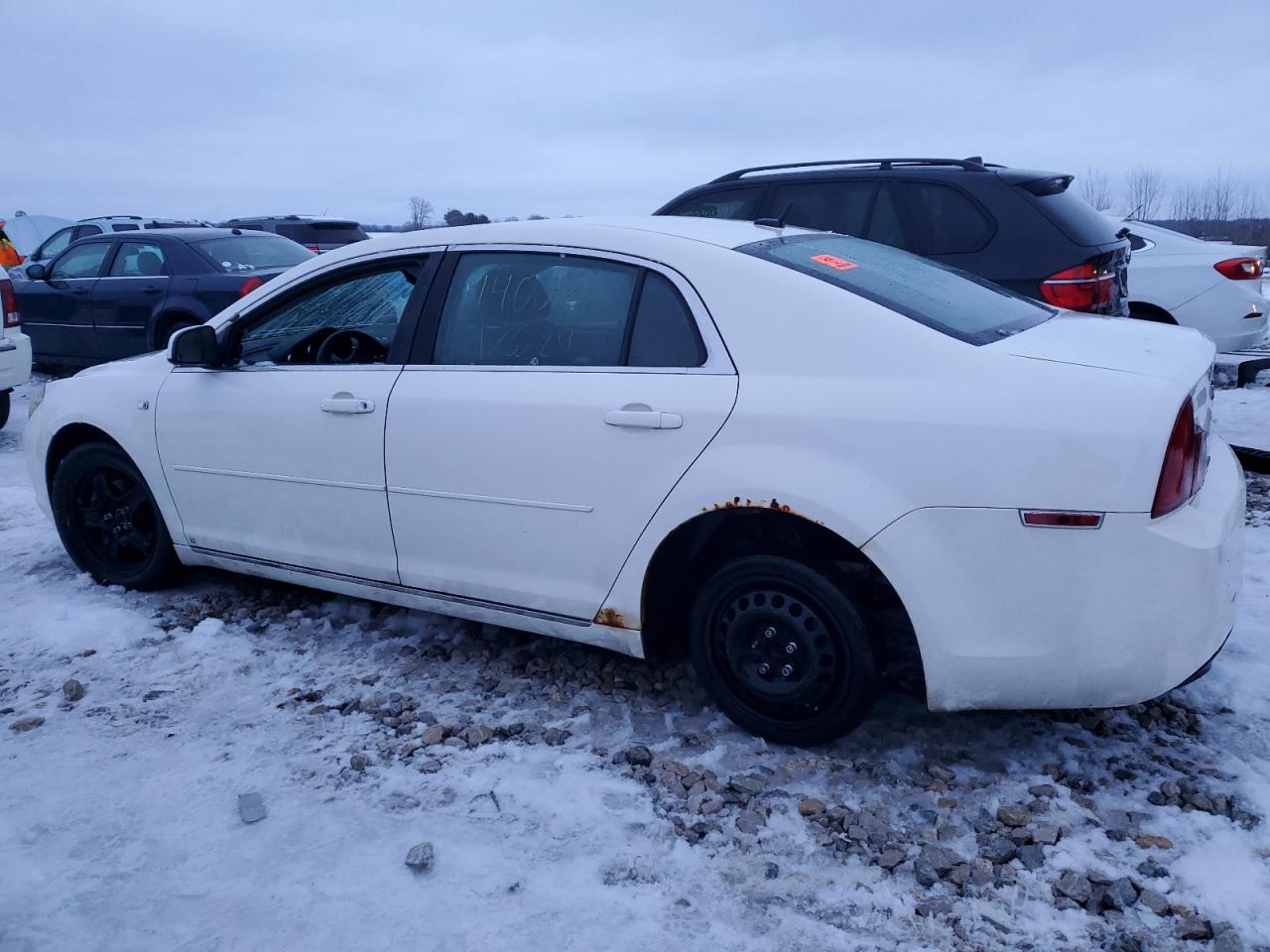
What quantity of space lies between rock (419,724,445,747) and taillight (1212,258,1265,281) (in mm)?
7570

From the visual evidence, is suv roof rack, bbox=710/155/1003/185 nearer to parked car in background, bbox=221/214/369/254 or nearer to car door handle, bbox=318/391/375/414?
car door handle, bbox=318/391/375/414

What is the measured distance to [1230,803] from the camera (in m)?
2.86

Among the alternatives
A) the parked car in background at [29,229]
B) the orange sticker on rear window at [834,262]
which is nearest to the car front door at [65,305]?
the orange sticker on rear window at [834,262]

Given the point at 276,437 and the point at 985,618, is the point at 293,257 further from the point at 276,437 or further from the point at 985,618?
the point at 985,618

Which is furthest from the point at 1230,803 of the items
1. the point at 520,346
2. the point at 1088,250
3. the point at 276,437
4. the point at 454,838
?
the point at 1088,250

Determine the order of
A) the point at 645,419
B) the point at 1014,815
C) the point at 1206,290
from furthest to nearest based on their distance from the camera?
1. the point at 1206,290
2. the point at 645,419
3. the point at 1014,815

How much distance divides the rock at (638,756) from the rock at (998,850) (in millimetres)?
993

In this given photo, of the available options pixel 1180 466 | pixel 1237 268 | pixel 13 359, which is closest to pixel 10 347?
pixel 13 359

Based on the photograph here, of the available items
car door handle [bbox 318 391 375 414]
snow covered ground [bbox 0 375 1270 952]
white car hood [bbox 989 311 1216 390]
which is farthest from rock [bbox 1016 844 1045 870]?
car door handle [bbox 318 391 375 414]

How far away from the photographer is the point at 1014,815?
2.87 metres

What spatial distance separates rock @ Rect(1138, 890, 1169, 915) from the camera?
249 centimetres

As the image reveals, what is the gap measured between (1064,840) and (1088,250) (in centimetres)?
403

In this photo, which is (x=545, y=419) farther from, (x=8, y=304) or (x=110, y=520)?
(x=8, y=304)

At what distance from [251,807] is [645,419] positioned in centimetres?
159
